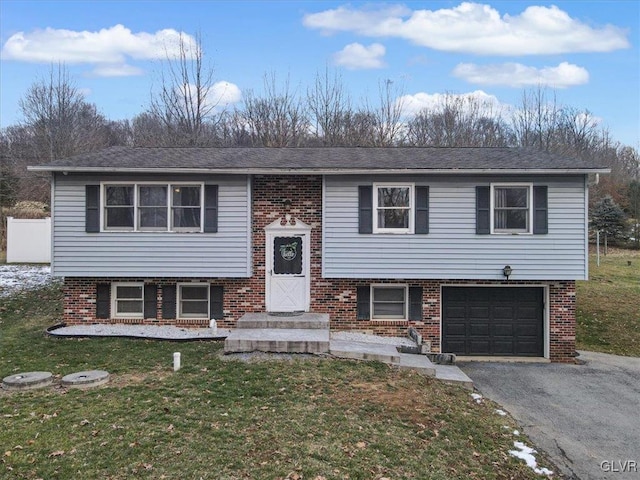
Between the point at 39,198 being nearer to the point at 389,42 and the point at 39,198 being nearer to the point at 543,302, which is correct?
the point at 389,42

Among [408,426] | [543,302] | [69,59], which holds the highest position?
[69,59]

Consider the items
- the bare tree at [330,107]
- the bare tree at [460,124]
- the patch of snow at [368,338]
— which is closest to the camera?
the patch of snow at [368,338]

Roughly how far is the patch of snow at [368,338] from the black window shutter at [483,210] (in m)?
3.12

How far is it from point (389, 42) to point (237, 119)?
1122 cm

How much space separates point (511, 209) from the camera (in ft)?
36.8

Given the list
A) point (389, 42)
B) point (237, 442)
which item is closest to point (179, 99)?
point (389, 42)

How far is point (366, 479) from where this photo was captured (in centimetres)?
475

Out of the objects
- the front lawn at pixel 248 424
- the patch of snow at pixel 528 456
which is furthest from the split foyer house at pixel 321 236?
the patch of snow at pixel 528 456

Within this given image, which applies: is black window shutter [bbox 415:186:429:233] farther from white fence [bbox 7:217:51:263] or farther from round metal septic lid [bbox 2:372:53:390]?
white fence [bbox 7:217:51:263]

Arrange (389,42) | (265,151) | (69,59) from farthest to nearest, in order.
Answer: (69,59) < (389,42) < (265,151)

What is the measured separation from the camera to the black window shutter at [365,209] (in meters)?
11.2

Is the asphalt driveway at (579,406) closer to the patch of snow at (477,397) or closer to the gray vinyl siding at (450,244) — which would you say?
the patch of snow at (477,397)

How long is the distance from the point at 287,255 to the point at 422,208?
3455 mm

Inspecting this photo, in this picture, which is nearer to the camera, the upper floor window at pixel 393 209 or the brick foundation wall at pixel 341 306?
the upper floor window at pixel 393 209
